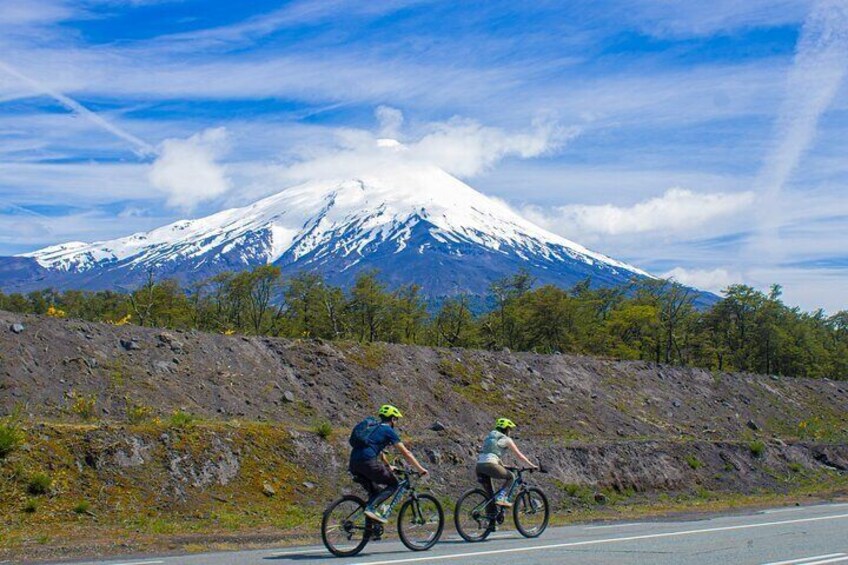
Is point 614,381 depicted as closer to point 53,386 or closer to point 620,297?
point 53,386

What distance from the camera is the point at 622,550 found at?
1280 cm

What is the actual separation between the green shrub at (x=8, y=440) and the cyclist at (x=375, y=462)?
26.8 feet

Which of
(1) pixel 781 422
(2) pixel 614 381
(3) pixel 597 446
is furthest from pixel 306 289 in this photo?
(3) pixel 597 446

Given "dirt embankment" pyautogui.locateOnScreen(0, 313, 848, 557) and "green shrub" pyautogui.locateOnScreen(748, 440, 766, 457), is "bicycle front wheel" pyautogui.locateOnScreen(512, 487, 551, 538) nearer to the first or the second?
"dirt embankment" pyautogui.locateOnScreen(0, 313, 848, 557)

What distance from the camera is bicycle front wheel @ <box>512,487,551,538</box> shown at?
14.7m

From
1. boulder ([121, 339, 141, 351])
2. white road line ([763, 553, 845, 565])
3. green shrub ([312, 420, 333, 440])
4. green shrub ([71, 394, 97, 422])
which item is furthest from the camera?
boulder ([121, 339, 141, 351])

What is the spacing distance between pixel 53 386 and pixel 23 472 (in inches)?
280

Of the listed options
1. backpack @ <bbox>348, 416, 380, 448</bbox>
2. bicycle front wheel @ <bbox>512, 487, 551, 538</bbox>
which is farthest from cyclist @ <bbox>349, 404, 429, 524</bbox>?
bicycle front wheel @ <bbox>512, 487, 551, 538</bbox>

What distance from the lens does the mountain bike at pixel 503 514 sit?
1434 cm

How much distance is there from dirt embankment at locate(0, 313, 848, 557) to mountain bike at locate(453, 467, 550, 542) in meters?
4.12

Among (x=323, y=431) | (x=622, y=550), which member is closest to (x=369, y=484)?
(x=622, y=550)

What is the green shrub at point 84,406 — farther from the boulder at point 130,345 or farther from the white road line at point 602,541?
the white road line at point 602,541

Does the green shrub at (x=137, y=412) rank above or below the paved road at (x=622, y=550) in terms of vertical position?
above

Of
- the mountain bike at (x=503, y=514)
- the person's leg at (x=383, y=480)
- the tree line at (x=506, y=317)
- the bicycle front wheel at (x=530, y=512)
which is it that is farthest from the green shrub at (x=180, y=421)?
the tree line at (x=506, y=317)
